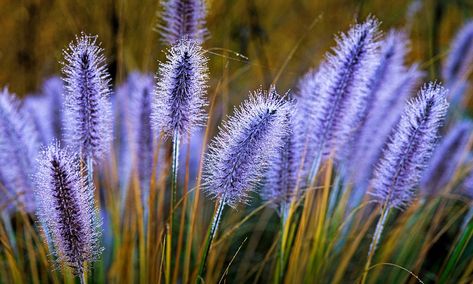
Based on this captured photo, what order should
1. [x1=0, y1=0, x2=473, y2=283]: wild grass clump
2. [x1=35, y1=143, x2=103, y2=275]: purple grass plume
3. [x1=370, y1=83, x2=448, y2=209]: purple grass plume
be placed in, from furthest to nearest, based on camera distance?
[x1=370, y1=83, x2=448, y2=209]: purple grass plume → [x1=0, y1=0, x2=473, y2=283]: wild grass clump → [x1=35, y1=143, x2=103, y2=275]: purple grass plume

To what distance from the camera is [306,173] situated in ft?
7.00

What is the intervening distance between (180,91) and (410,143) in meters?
0.66

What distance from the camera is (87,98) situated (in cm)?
162

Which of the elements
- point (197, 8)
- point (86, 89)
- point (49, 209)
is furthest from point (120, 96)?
point (49, 209)

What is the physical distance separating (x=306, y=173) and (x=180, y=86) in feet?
2.46

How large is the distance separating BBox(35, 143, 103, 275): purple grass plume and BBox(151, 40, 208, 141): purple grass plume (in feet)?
0.92

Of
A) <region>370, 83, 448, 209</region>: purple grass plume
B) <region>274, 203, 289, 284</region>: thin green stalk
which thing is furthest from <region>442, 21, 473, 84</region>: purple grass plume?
<region>274, 203, 289, 284</region>: thin green stalk

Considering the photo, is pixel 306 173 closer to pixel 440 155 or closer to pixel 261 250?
pixel 440 155

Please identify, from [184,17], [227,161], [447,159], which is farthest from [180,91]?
[447,159]

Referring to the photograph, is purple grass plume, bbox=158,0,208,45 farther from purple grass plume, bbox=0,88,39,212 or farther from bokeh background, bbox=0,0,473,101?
bokeh background, bbox=0,0,473,101

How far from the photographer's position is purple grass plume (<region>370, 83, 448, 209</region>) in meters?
1.64

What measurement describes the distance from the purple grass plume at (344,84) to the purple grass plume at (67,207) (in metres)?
0.83

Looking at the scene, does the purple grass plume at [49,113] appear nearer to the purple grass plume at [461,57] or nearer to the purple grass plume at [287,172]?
the purple grass plume at [287,172]

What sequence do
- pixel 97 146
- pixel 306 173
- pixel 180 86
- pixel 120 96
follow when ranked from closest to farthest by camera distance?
pixel 180 86
pixel 97 146
pixel 306 173
pixel 120 96
